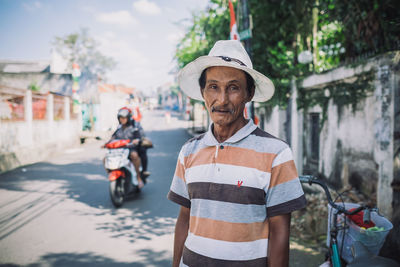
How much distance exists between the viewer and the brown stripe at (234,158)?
55.9 inches

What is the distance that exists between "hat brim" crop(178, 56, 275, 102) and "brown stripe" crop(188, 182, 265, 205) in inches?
25.8

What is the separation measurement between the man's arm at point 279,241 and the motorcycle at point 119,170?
15.0 ft

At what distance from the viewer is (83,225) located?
15.7 ft

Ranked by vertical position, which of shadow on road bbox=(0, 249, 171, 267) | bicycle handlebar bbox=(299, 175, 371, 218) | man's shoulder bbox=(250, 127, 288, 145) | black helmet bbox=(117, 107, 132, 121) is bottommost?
shadow on road bbox=(0, 249, 171, 267)

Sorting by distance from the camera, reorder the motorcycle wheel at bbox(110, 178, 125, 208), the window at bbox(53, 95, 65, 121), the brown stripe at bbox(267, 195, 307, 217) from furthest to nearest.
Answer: the window at bbox(53, 95, 65, 121) → the motorcycle wheel at bbox(110, 178, 125, 208) → the brown stripe at bbox(267, 195, 307, 217)

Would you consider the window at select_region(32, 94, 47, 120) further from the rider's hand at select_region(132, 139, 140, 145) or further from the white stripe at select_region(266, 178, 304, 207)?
the white stripe at select_region(266, 178, 304, 207)

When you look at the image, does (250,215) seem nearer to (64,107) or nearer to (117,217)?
(117,217)

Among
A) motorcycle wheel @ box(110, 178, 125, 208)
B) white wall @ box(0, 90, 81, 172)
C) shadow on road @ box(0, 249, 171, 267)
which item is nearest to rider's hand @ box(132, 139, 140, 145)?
motorcycle wheel @ box(110, 178, 125, 208)

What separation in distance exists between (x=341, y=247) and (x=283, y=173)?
1477 millimetres

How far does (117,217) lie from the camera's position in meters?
5.13

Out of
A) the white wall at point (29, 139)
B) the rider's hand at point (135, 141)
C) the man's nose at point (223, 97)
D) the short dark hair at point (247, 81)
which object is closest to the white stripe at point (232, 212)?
the man's nose at point (223, 97)

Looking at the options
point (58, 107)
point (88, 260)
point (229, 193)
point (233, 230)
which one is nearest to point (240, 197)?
point (229, 193)

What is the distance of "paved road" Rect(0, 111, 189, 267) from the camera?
3.71 metres

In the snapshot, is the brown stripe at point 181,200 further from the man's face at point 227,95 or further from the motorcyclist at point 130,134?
the motorcyclist at point 130,134
